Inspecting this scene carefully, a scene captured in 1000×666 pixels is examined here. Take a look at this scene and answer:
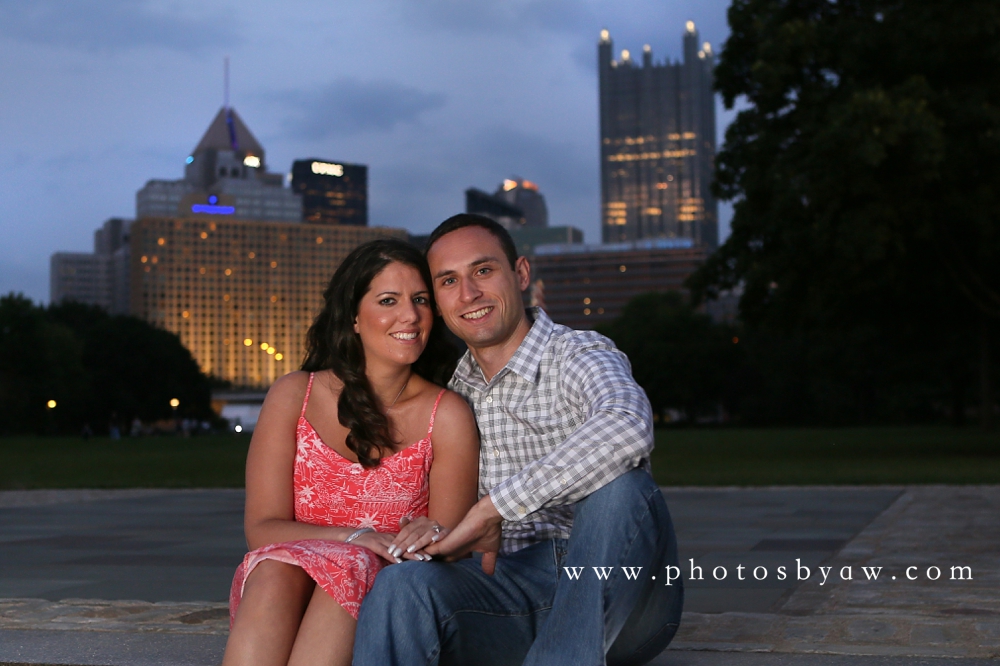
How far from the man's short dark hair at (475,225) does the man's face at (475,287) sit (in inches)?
0.7

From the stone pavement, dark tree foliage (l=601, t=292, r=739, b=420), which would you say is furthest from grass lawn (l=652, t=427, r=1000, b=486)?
dark tree foliage (l=601, t=292, r=739, b=420)

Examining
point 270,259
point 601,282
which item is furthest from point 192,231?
point 601,282

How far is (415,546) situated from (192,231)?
15871cm

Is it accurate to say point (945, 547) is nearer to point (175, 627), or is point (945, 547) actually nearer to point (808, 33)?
point (175, 627)

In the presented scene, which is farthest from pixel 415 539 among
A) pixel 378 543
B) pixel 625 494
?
pixel 625 494

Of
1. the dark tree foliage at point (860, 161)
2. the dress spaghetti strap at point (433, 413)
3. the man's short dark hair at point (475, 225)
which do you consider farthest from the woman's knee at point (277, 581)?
the dark tree foliage at point (860, 161)

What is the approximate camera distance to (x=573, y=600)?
2.75 meters

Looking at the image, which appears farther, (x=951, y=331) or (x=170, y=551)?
(x=951, y=331)

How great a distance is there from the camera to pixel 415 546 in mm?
2926

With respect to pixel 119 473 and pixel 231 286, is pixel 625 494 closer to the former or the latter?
pixel 119 473

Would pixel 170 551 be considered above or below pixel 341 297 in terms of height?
below

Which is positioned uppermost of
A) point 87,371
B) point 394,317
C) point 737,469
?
point 394,317

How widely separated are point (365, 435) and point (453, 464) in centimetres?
28

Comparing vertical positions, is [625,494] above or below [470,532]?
above
